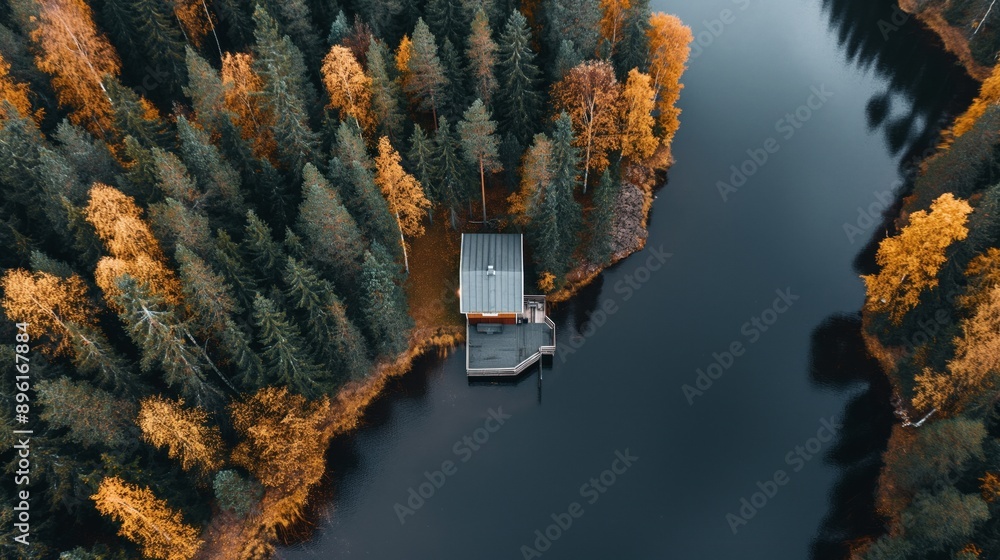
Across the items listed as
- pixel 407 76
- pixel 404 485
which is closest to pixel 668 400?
pixel 404 485

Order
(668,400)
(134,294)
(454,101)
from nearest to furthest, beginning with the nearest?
(134,294) → (668,400) → (454,101)

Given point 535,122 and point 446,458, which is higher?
point 535,122

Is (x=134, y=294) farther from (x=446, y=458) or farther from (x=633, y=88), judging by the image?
(x=633, y=88)

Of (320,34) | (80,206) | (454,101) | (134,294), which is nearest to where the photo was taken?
(134,294)
